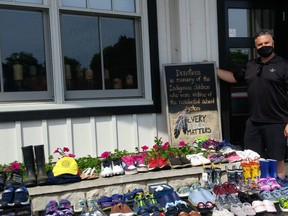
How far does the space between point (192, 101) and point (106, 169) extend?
1.52 metres

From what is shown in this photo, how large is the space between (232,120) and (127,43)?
1828 millimetres

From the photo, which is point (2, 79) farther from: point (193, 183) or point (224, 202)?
point (224, 202)

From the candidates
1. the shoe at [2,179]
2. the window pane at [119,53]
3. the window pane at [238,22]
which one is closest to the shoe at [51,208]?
the shoe at [2,179]

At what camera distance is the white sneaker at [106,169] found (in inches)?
121

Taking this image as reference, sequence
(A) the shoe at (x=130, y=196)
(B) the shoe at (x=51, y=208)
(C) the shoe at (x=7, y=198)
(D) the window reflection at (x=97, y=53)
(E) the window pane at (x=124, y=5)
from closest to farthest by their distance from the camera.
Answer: (C) the shoe at (x=7, y=198)
(B) the shoe at (x=51, y=208)
(A) the shoe at (x=130, y=196)
(D) the window reflection at (x=97, y=53)
(E) the window pane at (x=124, y=5)

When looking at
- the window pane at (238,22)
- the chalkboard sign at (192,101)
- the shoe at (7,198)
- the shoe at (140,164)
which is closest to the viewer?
the shoe at (7,198)

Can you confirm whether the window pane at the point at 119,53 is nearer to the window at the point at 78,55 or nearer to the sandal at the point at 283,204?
the window at the point at 78,55

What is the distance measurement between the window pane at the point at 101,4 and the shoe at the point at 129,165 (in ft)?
5.89

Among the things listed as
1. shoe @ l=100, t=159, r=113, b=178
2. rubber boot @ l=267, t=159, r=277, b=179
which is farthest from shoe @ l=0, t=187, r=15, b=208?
rubber boot @ l=267, t=159, r=277, b=179

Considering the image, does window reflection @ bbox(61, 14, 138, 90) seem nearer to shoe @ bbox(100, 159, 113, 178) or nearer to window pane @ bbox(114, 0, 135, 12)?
window pane @ bbox(114, 0, 135, 12)

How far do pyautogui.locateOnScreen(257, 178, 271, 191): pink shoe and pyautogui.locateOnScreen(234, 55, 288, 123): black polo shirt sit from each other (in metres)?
0.74

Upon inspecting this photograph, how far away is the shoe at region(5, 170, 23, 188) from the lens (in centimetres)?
268

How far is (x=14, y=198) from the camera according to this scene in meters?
2.47

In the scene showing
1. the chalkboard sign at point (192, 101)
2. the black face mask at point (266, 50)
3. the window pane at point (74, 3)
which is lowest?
the chalkboard sign at point (192, 101)
